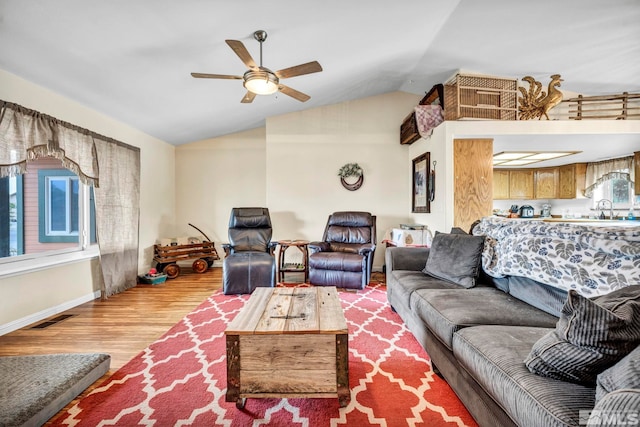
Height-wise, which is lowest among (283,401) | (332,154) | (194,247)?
(283,401)

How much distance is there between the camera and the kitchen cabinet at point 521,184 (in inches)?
224

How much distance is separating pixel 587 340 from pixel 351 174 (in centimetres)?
395

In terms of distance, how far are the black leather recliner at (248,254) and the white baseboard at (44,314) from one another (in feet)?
4.92

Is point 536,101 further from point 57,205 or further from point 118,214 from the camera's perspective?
point 57,205

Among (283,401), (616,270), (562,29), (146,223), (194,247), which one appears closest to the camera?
(616,270)

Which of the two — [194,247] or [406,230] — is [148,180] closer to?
[194,247]

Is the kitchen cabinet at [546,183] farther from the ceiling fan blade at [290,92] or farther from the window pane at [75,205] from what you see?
the window pane at [75,205]

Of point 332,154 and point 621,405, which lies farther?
point 332,154

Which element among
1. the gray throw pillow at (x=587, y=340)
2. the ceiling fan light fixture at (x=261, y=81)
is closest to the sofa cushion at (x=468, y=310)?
the gray throw pillow at (x=587, y=340)

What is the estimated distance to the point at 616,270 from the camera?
1396mm

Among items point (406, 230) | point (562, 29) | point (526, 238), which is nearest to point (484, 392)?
point (526, 238)

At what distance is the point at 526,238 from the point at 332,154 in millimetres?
3303

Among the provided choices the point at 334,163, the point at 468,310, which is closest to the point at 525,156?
the point at 334,163

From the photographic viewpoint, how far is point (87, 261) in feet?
10.6
